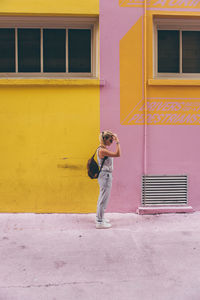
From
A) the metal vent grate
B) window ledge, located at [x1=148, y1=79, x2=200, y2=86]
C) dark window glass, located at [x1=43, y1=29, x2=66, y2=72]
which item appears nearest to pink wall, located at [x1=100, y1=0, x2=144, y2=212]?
the metal vent grate

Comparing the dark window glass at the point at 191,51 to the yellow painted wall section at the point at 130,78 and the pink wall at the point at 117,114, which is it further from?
the pink wall at the point at 117,114

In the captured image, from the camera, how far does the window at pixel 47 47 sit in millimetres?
6617

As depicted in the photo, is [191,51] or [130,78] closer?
[130,78]

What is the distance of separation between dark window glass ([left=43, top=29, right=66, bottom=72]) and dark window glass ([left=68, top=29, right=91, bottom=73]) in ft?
0.46

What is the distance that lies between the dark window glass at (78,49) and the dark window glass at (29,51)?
653 mm

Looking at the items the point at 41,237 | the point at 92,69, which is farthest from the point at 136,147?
the point at 41,237

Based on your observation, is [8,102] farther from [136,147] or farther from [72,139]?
[136,147]

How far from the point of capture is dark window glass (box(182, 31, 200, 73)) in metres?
6.80

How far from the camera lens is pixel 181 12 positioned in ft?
21.4

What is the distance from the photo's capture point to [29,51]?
21.7 ft

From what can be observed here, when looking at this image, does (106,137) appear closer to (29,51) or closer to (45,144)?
(45,144)

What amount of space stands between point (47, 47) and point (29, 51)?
0.36 m

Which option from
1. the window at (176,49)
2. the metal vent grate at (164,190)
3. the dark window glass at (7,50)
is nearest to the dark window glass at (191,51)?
the window at (176,49)

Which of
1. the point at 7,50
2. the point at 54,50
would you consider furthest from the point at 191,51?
the point at 7,50
